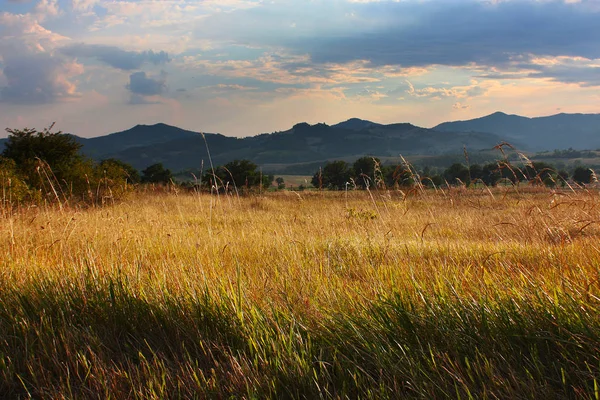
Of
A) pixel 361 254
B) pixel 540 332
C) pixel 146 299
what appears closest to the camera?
pixel 540 332

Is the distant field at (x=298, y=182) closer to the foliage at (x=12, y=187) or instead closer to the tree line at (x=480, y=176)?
the tree line at (x=480, y=176)

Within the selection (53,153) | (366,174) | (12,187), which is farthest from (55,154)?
(366,174)

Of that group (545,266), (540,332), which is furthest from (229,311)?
(545,266)

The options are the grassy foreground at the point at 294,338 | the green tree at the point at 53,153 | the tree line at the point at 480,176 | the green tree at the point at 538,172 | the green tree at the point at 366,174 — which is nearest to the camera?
the grassy foreground at the point at 294,338

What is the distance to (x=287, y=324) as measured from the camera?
2791mm

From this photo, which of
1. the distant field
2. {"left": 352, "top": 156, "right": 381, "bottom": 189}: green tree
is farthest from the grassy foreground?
the distant field

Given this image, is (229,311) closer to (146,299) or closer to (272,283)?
(146,299)

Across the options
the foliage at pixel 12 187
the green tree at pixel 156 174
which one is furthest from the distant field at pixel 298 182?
the green tree at pixel 156 174

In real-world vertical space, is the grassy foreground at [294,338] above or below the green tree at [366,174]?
below

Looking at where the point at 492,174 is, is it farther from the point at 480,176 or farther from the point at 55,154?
the point at 55,154

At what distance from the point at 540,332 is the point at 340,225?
6.72m

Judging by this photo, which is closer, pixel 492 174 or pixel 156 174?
pixel 492 174

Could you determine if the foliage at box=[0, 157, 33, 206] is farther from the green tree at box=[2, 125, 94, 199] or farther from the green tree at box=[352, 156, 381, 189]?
the green tree at box=[352, 156, 381, 189]

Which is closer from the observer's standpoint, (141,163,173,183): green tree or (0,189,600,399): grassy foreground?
(0,189,600,399): grassy foreground
